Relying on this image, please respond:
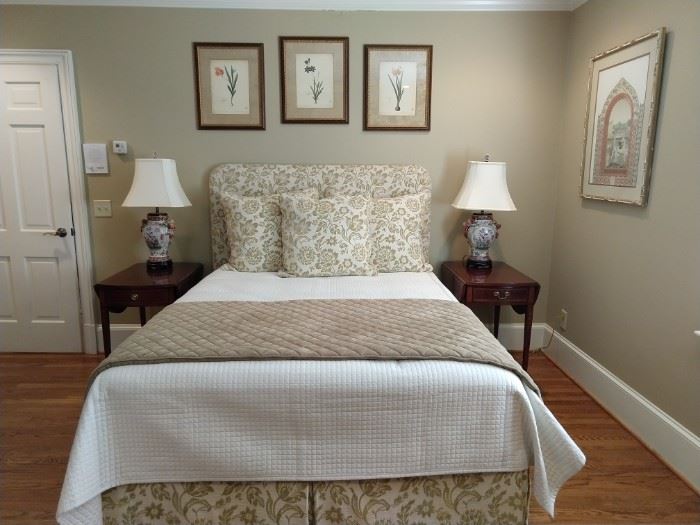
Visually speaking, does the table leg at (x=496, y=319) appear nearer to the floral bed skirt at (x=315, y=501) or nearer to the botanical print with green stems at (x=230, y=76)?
the floral bed skirt at (x=315, y=501)

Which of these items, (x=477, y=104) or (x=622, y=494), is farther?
(x=477, y=104)

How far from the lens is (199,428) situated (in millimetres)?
1497

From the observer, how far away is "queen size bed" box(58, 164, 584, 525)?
4.90 feet

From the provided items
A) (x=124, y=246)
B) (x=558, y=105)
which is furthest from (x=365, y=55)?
(x=124, y=246)

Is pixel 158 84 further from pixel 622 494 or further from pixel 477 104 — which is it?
pixel 622 494

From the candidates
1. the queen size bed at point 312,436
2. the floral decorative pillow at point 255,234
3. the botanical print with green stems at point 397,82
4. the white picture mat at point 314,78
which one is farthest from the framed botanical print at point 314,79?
the queen size bed at point 312,436

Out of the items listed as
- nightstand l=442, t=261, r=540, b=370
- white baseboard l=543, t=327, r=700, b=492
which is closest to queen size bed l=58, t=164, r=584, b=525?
white baseboard l=543, t=327, r=700, b=492

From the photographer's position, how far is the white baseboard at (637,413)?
6.49 ft

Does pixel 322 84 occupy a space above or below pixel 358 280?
above

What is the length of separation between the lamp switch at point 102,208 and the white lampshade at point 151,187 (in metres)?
0.47

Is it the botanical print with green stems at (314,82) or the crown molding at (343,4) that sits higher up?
the crown molding at (343,4)

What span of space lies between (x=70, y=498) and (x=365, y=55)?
2803 mm

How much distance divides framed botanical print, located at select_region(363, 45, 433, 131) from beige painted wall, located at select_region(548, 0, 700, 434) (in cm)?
96

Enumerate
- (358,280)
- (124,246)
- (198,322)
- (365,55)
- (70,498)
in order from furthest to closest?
(124,246) < (365,55) < (358,280) < (198,322) < (70,498)
